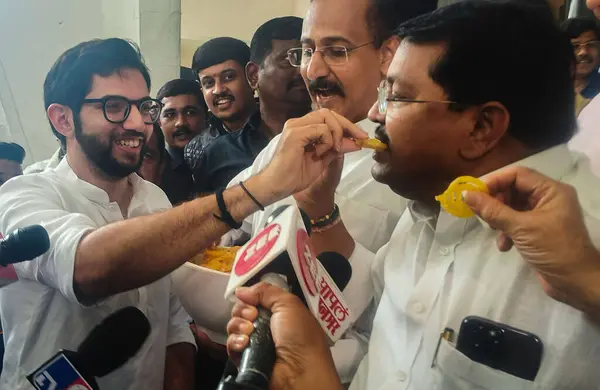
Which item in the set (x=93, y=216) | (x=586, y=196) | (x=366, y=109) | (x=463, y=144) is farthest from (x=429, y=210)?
(x=93, y=216)

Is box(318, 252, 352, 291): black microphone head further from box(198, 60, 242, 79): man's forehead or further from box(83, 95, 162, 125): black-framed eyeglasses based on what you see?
box(198, 60, 242, 79): man's forehead

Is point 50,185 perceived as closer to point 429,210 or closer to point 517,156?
point 429,210

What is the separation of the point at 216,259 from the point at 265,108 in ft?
3.71

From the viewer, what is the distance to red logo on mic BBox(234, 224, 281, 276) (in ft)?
2.71

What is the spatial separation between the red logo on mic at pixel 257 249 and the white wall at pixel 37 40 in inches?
104

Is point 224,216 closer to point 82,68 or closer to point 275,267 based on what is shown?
point 275,267

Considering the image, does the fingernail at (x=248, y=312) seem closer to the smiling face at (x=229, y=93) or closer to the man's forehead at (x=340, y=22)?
the man's forehead at (x=340, y=22)

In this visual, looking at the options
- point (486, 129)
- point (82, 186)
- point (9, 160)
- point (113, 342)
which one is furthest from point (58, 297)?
point (9, 160)

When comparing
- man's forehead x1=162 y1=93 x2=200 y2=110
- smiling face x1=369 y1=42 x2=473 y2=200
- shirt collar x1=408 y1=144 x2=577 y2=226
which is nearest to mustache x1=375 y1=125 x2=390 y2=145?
smiling face x1=369 y1=42 x2=473 y2=200

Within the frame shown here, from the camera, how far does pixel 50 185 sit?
1.49 metres

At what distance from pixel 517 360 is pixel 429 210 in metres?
0.39

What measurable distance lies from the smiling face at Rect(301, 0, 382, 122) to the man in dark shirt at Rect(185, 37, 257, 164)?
117cm

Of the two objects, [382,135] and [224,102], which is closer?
[382,135]

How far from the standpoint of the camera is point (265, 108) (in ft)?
7.41
